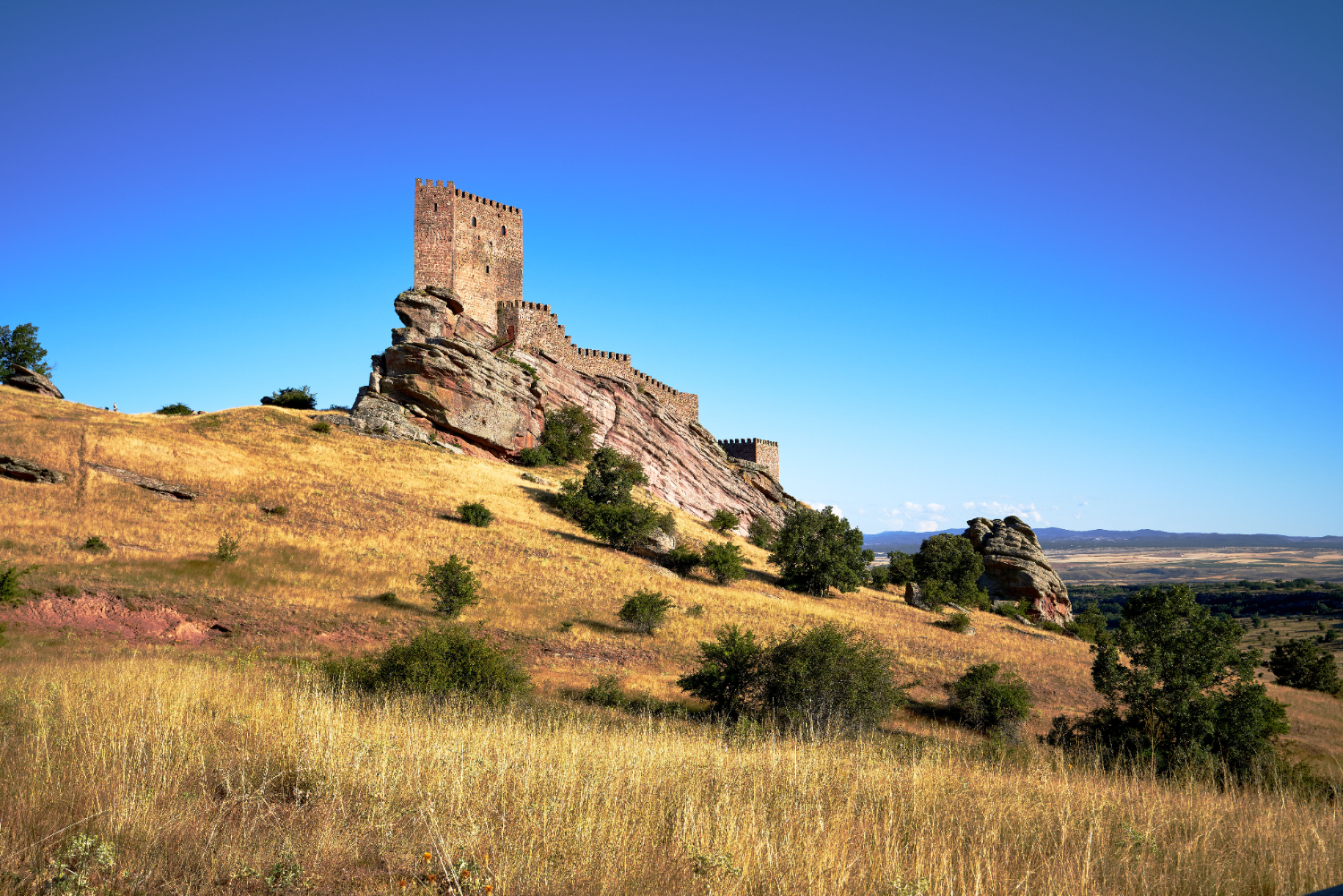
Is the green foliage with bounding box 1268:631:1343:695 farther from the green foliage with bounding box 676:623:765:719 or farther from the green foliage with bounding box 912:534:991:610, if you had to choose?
the green foliage with bounding box 676:623:765:719

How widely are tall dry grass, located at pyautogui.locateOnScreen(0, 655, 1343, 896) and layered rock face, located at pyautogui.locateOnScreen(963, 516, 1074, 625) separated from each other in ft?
157

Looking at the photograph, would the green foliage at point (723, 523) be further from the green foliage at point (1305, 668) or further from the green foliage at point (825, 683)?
the green foliage at point (825, 683)

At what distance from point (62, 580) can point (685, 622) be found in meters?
17.5

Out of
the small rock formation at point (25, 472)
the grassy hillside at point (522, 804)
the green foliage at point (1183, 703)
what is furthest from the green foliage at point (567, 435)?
the green foliage at point (1183, 703)

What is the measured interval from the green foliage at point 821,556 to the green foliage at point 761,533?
9342mm

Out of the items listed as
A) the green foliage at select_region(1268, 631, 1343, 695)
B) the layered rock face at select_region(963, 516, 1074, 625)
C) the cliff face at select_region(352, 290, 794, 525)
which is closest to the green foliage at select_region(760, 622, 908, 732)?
the green foliage at select_region(1268, 631, 1343, 695)

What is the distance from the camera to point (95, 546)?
20.9 meters

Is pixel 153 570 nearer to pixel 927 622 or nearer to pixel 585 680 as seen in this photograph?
pixel 585 680

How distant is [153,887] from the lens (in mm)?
4109

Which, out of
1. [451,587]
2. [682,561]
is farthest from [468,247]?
[451,587]

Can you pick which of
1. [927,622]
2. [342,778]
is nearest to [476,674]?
[342,778]

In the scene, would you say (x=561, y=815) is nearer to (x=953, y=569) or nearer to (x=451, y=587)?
(x=451, y=587)

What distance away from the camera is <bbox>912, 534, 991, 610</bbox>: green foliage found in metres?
45.3

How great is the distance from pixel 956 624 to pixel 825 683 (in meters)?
22.4
